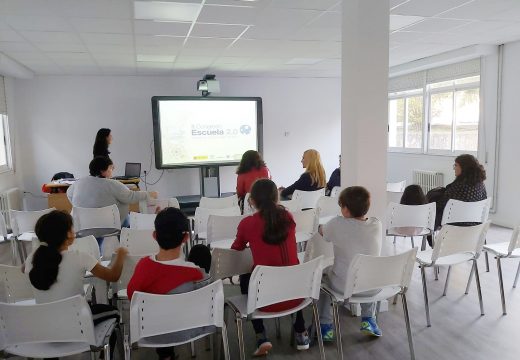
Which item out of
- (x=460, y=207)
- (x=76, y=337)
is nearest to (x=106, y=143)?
(x=76, y=337)

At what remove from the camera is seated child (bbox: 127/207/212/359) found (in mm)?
2111

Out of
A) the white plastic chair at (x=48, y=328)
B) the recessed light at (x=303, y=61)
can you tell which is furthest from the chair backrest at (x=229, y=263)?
the recessed light at (x=303, y=61)

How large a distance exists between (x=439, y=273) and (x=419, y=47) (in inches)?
147

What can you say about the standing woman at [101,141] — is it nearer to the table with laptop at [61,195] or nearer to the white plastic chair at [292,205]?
the table with laptop at [61,195]

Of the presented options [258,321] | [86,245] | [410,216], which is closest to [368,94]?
[410,216]

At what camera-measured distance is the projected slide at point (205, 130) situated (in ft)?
27.2

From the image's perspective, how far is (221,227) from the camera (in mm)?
3504

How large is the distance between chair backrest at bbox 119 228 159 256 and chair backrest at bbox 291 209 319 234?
1.29 meters

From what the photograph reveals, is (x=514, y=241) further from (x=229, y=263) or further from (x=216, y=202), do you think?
(x=216, y=202)

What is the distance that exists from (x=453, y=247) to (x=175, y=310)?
7.35 ft

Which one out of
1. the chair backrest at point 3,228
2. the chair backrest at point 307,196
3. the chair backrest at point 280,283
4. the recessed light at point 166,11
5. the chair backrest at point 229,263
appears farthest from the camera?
the chair backrest at point 307,196

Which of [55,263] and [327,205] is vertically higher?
[55,263]

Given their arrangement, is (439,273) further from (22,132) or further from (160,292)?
(22,132)

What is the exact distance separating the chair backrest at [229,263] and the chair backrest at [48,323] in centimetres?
88
